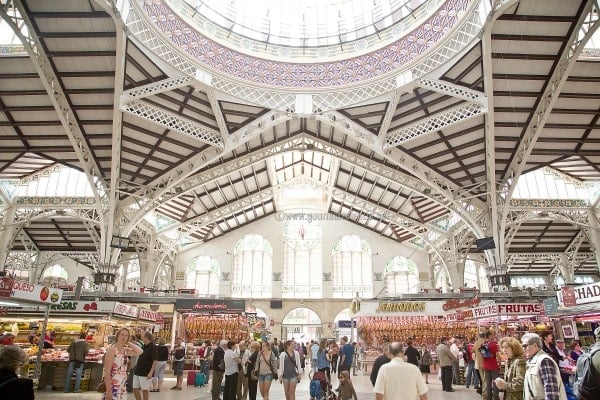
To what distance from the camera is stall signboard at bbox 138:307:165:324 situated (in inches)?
633

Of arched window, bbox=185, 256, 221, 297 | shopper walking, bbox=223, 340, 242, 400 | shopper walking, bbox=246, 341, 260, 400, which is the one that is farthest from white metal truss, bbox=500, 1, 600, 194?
arched window, bbox=185, 256, 221, 297

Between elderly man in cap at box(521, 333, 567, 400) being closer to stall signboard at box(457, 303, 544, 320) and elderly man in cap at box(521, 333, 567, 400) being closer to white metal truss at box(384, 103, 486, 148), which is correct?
stall signboard at box(457, 303, 544, 320)

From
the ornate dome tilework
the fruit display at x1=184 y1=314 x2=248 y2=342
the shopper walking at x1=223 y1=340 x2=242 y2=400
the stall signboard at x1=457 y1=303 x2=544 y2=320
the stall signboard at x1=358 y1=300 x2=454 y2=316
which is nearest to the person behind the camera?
the shopper walking at x1=223 y1=340 x2=242 y2=400

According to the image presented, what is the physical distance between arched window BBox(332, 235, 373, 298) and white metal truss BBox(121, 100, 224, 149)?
17.3 meters

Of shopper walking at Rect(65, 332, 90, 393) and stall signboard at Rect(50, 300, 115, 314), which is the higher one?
stall signboard at Rect(50, 300, 115, 314)

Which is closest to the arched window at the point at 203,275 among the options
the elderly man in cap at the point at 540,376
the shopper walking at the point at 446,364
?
the shopper walking at the point at 446,364

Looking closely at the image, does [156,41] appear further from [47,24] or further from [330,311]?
[330,311]

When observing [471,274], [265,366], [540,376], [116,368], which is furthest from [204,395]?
[471,274]

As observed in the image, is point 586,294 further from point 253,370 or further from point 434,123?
point 434,123

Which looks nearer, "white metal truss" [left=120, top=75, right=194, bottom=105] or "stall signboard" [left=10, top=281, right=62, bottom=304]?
"stall signboard" [left=10, top=281, right=62, bottom=304]

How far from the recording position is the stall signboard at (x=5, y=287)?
8.87m

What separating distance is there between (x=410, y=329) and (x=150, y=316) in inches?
459

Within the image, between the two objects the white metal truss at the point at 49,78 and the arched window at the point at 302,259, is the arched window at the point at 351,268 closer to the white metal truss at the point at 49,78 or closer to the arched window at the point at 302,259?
the arched window at the point at 302,259

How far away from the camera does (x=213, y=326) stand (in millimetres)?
21125
